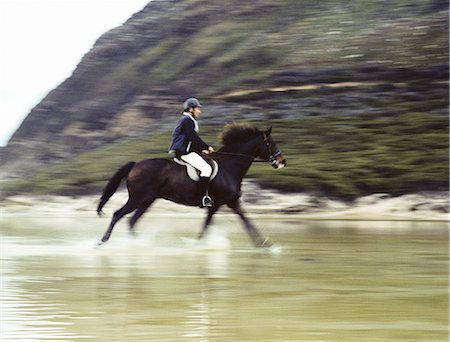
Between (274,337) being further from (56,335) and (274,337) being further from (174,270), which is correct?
(174,270)

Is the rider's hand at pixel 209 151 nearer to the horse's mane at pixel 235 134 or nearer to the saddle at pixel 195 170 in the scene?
the saddle at pixel 195 170

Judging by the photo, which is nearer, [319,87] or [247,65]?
[319,87]

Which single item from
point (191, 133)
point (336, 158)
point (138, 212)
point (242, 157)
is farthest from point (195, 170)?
point (336, 158)

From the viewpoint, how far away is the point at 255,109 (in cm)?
8412

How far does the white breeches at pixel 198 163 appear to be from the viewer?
18938 mm

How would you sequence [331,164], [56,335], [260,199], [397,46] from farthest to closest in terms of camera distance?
[397,46]
[331,164]
[260,199]
[56,335]

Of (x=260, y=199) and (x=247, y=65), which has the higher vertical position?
(x=260, y=199)

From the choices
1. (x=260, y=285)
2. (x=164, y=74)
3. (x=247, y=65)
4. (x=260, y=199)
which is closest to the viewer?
(x=260, y=285)

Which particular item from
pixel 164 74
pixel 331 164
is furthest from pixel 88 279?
pixel 164 74

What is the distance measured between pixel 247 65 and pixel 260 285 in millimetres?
84927

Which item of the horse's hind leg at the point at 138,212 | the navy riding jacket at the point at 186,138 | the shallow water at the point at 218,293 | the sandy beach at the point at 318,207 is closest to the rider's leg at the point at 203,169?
the navy riding jacket at the point at 186,138

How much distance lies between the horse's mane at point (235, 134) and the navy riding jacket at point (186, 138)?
115 cm

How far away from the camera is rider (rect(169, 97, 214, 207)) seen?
18.7 m

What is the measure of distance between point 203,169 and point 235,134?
1.39m
